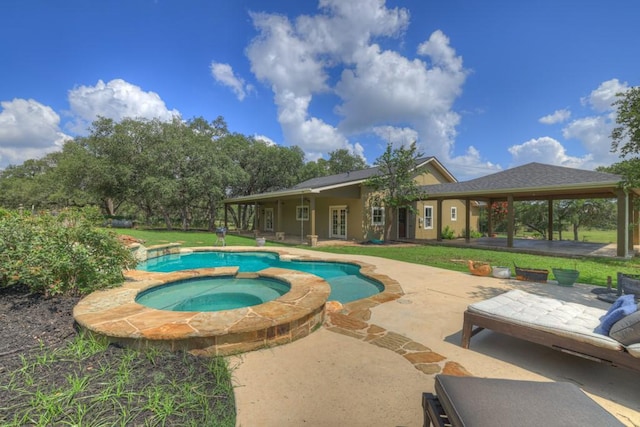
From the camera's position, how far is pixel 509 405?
1525 millimetres

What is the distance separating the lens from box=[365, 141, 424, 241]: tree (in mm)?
14430

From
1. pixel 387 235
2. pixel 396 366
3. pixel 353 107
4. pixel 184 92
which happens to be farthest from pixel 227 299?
pixel 353 107

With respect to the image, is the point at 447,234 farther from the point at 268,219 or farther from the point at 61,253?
the point at 61,253

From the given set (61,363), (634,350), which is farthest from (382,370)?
(61,363)

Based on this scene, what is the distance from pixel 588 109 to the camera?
10438 mm

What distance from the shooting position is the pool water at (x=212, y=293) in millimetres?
5109

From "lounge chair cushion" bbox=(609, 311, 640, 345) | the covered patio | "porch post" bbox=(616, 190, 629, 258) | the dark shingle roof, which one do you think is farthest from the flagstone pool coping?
"porch post" bbox=(616, 190, 629, 258)

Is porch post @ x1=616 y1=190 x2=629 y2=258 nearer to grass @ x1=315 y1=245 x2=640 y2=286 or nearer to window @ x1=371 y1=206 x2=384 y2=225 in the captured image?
grass @ x1=315 y1=245 x2=640 y2=286

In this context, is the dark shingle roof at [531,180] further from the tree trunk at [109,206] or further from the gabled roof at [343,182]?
the tree trunk at [109,206]

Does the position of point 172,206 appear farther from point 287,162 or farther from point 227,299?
point 227,299

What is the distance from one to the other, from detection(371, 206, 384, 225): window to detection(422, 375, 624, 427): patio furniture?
14200 mm

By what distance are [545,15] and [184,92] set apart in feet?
50.0

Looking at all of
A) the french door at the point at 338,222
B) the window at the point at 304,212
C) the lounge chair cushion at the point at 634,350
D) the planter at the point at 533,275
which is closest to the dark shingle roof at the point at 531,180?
the french door at the point at 338,222

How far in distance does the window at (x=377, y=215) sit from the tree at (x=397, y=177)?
1.03 meters
